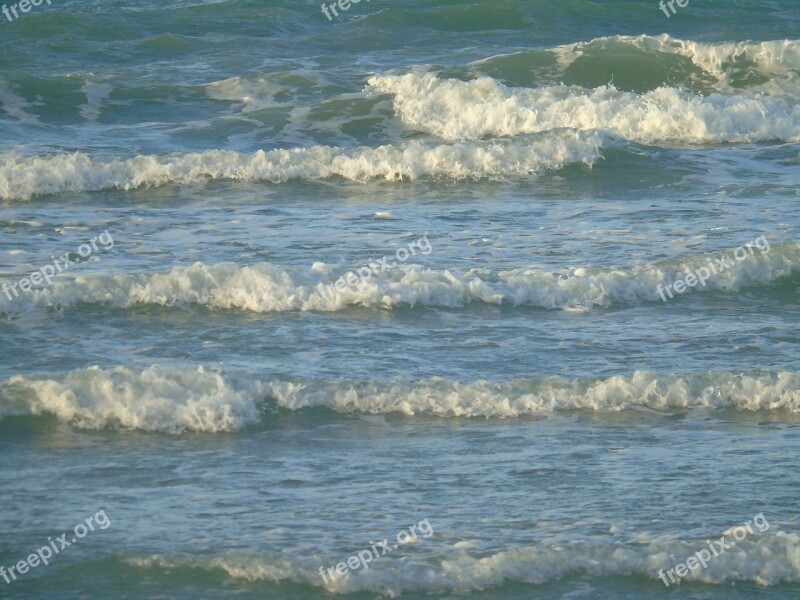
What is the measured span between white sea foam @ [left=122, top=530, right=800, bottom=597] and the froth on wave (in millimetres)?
1930

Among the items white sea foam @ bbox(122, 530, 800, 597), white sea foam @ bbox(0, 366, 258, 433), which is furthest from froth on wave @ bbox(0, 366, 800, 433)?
white sea foam @ bbox(122, 530, 800, 597)

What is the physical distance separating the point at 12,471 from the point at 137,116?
1241 cm

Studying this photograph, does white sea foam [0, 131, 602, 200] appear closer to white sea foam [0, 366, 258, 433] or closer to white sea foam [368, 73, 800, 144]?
white sea foam [368, 73, 800, 144]

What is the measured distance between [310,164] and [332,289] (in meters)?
5.46

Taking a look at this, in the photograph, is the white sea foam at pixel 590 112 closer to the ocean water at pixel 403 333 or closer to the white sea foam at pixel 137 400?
the ocean water at pixel 403 333

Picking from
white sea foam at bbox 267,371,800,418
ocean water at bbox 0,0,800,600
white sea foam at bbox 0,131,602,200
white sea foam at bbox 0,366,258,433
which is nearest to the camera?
ocean water at bbox 0,0,800,600

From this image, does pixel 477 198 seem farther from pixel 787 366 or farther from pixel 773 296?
pixel 787 366

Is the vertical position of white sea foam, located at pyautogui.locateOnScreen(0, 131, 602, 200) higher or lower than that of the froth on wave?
higher

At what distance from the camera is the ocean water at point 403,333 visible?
582 cm

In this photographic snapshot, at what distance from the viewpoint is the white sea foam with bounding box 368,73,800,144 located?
682 inches

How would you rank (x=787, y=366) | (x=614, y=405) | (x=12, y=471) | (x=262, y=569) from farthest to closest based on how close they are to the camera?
(x=787, y=366) → (x=614, y=405) → (x=12, y=471) → (x=262, y=569)

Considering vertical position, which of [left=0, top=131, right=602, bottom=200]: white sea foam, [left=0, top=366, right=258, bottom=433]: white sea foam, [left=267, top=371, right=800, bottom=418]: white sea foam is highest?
[left=0, top=131, right=602, bottom=200]: white sea foam

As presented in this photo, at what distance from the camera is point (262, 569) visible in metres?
5.60

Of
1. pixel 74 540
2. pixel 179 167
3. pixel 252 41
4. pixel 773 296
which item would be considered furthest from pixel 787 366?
pixel 252 41
